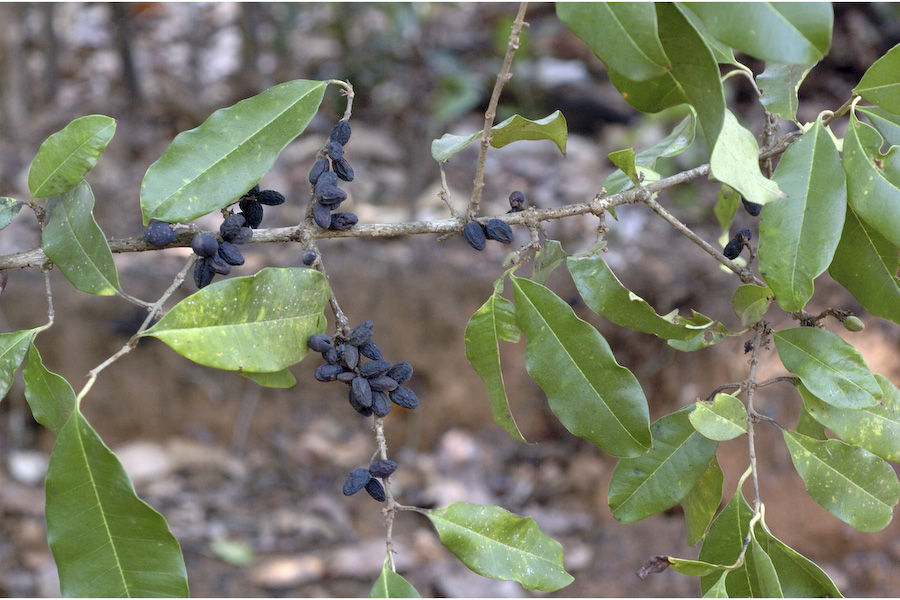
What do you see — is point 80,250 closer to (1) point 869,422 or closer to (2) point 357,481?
(2) point 357,481

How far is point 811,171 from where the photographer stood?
763 mm

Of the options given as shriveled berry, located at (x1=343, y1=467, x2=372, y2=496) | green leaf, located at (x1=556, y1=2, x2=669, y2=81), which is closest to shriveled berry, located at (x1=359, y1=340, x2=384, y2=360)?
shriveled berry, located at (x1=343, y1=467, x2=372, y2=496)

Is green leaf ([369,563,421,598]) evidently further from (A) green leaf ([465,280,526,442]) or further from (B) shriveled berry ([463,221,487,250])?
(B) shriveled berry ([463,221,487,250])

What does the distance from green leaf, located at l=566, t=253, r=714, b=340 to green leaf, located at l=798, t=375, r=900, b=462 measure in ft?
0.48

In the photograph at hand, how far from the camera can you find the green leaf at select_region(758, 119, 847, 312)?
75cm

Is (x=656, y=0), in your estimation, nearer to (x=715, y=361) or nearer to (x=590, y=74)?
(x=715, y=361)

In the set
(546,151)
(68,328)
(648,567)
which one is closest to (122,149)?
(68,328)

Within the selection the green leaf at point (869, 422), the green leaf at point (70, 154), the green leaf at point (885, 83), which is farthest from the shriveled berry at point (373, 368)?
the green leaf at point (885, 83)

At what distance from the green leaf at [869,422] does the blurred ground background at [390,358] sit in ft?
5.56

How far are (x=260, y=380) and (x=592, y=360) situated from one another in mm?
331

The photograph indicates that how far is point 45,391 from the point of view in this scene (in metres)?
0.78

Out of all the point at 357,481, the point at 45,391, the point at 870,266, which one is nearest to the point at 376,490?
the point at 357,481

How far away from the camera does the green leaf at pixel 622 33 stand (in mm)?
626

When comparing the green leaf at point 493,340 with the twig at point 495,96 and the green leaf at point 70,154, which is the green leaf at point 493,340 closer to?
the twig at point 495,96
